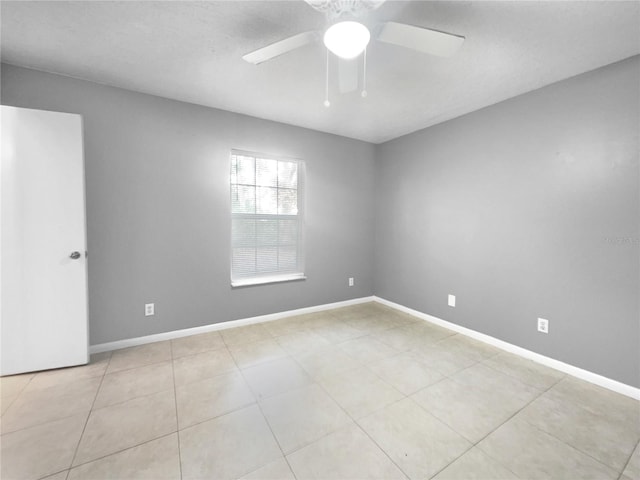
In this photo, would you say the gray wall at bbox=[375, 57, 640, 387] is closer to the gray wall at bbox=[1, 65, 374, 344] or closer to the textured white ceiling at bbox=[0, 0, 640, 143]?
the textured white ceiling at bbox=[0, 0, 640, 143]

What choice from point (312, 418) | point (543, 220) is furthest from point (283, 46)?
point (543, 220)

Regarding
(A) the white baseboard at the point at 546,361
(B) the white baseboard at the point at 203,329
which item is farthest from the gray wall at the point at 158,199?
(A) the white baseboard at the point at 546,361

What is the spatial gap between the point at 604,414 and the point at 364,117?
10.2ft

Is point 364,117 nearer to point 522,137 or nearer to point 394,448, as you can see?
point 522,137

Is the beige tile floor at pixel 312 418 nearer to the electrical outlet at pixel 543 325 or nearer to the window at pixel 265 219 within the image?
the electrical outlet at pixel 543 325

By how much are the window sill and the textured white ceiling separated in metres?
1.90

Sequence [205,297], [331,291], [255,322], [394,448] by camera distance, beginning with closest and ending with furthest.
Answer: [394,448] < [205,297] < [255,322] < [331,291]

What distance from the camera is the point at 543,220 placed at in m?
2.27

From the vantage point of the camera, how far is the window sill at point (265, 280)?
301cm

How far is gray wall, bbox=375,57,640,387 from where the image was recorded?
190 centimetres

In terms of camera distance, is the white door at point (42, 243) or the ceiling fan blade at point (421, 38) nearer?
the ceiling fan blade at point (421, 38)

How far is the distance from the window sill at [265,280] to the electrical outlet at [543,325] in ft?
7.90

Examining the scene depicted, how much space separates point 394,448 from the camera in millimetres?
1394

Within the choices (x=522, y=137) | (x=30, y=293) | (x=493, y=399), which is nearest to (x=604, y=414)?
(x=493, y=399)
